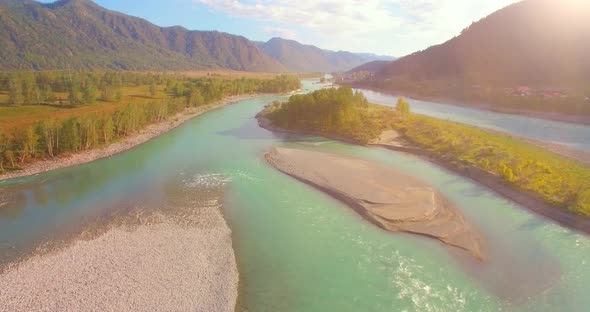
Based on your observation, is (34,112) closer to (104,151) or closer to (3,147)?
(104,151)

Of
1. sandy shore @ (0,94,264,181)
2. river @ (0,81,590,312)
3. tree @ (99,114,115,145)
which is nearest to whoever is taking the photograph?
river @ (0,81,590,312)

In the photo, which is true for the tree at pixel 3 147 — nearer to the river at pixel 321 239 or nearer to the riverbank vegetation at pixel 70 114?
the riverbank vegetation at pixel 70 114

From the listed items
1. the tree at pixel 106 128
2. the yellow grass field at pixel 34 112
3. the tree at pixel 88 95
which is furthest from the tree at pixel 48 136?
the tree at pixel 88 95

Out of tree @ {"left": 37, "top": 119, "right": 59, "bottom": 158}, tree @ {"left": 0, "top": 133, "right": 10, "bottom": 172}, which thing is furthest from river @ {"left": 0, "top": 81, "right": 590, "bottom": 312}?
tree @ {"left": 37, "top": 119, "right": 59, "bottom": 158}

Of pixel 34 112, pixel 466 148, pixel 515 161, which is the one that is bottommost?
pixel 34 112

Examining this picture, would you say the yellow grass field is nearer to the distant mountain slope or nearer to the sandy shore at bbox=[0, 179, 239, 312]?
the sandy shore at bbox=[0, 179, 239, 312]

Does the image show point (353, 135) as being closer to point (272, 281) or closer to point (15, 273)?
point (272, 281)

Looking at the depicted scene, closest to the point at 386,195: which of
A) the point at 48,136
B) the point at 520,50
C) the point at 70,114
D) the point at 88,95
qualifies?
the point at 48,136
